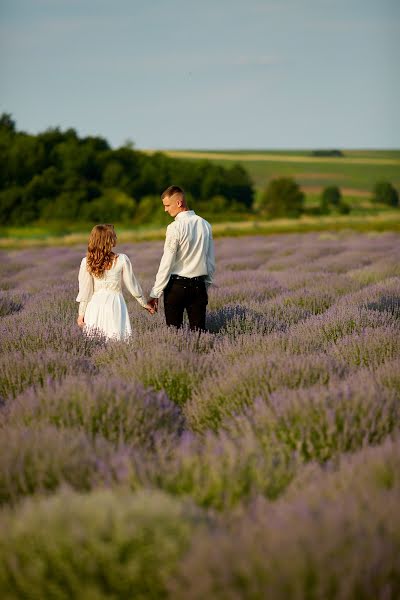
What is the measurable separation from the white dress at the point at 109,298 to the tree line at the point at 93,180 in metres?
33.0

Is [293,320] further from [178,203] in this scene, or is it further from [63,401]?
[63,401]

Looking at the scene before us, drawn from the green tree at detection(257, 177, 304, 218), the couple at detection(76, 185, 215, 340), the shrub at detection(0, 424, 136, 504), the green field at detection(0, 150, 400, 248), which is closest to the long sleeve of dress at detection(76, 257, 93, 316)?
the couple at detection(76, 185, 215, 340)

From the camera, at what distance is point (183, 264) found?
5.51 m

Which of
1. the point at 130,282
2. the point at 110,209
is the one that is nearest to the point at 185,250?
the point at 130,282

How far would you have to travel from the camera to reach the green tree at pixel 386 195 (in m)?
65.1

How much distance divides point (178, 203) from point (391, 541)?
3.84 meters

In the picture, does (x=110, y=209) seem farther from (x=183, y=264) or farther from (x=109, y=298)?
(x=183, y=264)

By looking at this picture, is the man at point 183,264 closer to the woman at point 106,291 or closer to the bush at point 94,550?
the woman at point 106,291

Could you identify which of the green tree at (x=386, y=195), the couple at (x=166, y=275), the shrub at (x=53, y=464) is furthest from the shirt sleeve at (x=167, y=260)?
the green tree at (x=386, y=195)

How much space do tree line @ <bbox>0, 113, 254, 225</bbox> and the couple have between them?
33.0 metres

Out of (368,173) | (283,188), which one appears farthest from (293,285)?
(368,173)

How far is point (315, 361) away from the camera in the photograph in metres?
3.90

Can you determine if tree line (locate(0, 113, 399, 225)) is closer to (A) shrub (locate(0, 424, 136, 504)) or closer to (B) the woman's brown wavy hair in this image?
(B) the woman's brown wavy hair

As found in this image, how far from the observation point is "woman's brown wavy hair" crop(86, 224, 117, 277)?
535 centimetres
